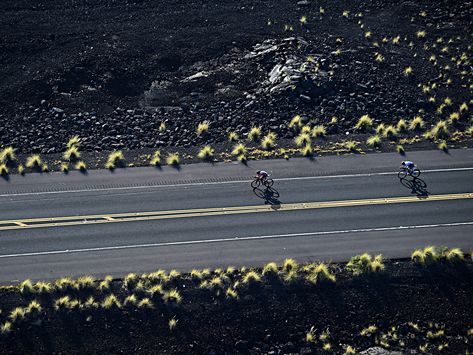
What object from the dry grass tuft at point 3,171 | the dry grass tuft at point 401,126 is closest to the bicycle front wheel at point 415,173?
the dry grass tuft at point 401,126

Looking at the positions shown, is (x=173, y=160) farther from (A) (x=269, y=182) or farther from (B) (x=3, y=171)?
(B) (x=3, y=171)

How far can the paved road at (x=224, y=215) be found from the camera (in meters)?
25.1

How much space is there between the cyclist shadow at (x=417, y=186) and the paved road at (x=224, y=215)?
0.16ft

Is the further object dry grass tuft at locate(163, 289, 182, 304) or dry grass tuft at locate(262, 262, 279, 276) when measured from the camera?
dry grass tuft at locate(262, 262, 279, 276)

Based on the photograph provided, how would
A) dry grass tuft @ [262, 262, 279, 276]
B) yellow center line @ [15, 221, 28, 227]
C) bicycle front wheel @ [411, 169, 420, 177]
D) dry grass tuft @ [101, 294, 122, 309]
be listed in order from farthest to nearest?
bicycle front wheel @ [411, 169, 420, 177] → yellow center line @ [15, 221, 28, 227] → dry grass tuft @ [262, 262, 279, 276] → dry grass tuft @ [101, 294, 122, 309]

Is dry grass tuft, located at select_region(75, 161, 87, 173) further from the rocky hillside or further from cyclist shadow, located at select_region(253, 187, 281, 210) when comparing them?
cyclist shadow, located at select_region(253, 187, 281, 210)

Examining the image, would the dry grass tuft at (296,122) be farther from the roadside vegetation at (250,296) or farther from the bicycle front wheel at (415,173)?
the roadside vegetation at (250,296)

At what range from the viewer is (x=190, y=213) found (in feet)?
89.8

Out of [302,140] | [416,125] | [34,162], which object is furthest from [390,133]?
[34,162]

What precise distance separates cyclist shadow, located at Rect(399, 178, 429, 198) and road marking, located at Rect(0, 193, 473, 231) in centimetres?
31

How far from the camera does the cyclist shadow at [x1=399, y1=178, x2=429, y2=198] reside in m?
28.7

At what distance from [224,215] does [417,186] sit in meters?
9.68

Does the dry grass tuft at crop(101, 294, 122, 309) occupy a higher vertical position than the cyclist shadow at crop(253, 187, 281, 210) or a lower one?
lower

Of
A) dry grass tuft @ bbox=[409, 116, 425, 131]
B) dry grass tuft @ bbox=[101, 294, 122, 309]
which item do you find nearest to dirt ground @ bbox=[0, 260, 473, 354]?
dry grass tuft @ bbox=[101, 294, 122, 309]
